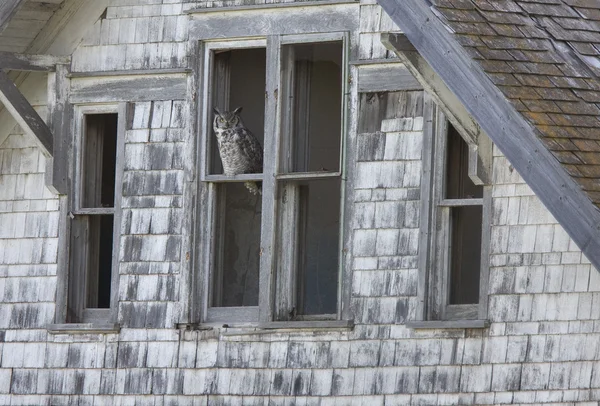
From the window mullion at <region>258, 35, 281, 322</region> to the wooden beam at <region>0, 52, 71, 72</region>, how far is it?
1.90m

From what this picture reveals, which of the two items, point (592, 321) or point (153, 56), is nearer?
point (592, 321)

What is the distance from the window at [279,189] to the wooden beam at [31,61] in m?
1.34

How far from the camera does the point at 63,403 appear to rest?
15375 millimetres

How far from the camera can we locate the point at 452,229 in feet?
45.3

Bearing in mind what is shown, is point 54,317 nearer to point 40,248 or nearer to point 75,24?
point 40,248

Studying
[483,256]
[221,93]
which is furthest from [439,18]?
[221,93]

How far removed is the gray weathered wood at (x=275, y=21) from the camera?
14359mm

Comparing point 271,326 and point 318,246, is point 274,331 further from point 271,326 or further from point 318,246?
point 318,246

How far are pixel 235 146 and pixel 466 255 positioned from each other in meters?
2.04

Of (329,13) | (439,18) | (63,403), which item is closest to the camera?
(439,18)

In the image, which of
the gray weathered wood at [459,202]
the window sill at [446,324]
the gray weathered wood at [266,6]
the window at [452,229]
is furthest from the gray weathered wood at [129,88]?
the window sill at [446,324]

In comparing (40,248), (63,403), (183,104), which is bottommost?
(63,403)

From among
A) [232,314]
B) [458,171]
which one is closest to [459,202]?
[458,171]

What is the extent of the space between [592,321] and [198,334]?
3280 millimetres
